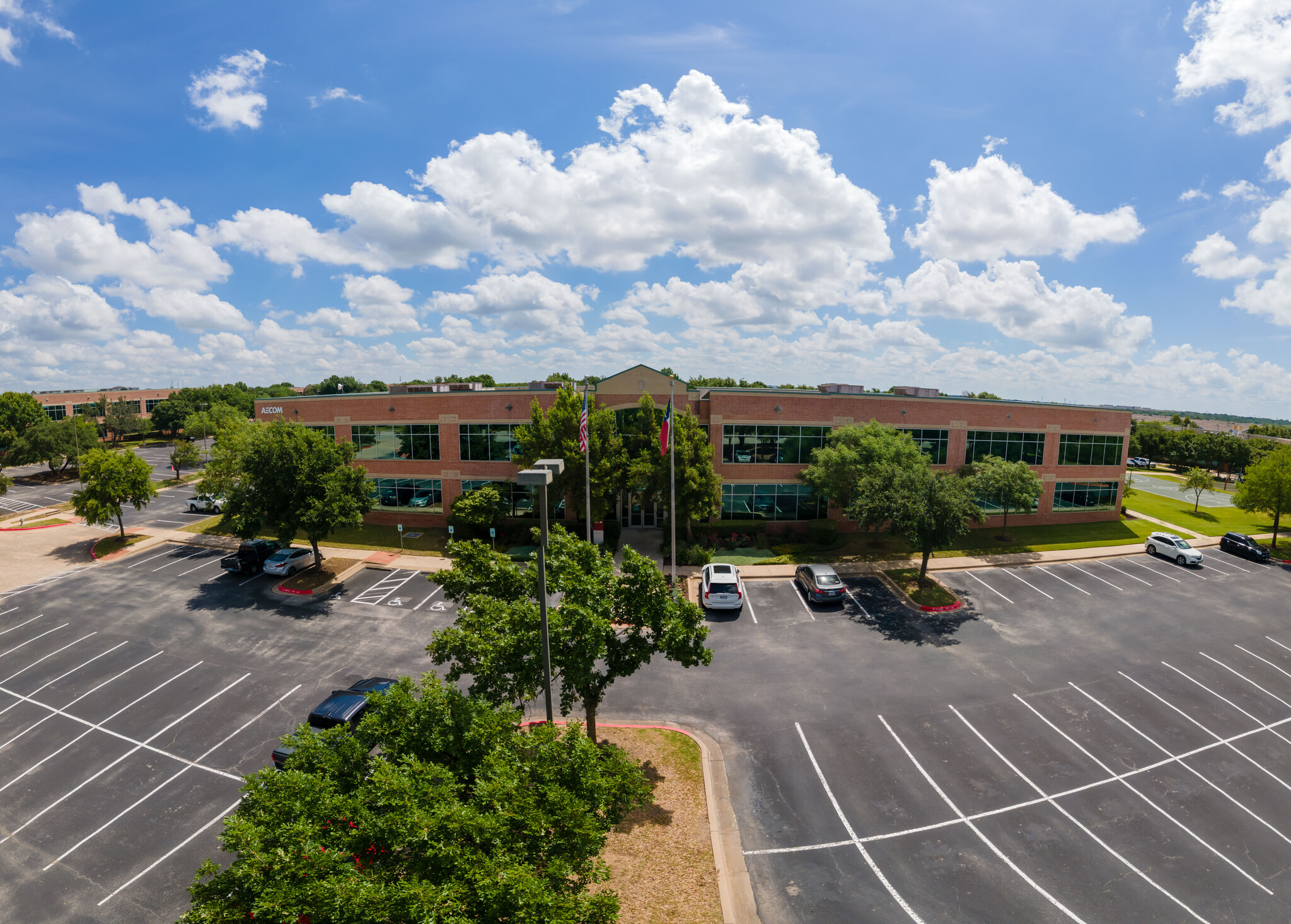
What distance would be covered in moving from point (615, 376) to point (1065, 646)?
86.2 feet

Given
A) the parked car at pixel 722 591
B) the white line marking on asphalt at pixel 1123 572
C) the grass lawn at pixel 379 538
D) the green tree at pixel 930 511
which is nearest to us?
the parked car at pixel 722 591

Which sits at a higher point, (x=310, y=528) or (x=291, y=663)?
(x=310, y=528)

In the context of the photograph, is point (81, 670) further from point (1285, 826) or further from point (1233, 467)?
point (1233, 467)

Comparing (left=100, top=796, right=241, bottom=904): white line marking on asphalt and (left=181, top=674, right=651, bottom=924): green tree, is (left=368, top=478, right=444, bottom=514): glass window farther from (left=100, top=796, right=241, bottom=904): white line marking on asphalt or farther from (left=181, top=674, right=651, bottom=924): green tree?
(left=181, top=674, right=651, bottom=924): green tree

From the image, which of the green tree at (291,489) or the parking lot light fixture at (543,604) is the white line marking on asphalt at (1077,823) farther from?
the green tree at (291,489)

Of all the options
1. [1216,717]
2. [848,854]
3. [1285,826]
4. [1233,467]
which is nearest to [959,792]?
[848,854]

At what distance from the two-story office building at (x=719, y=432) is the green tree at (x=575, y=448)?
4.03 metres

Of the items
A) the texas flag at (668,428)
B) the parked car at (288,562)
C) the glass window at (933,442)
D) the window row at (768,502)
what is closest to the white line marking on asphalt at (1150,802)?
the texas flag at (668,428)

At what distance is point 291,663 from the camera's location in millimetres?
21094

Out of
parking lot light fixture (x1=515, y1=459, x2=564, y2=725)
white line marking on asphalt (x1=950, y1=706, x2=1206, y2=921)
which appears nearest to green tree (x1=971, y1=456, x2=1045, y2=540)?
white line marking on asphalt (x1=950, y1=706, x2=1206, y2=921)

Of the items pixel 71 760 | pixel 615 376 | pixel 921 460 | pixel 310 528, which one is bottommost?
pixel 71 760

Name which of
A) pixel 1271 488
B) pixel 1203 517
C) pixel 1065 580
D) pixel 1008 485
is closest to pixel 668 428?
pixel 1008 485

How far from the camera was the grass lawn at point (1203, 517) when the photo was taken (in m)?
41.3

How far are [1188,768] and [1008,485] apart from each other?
20.6 meters
